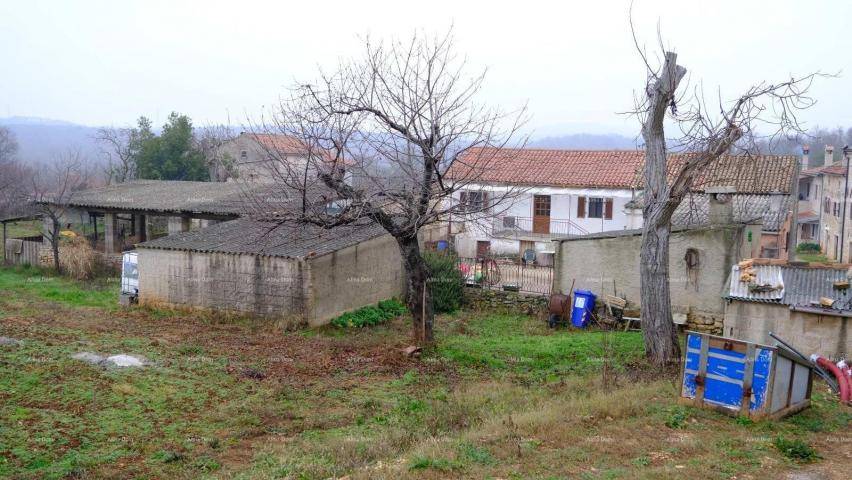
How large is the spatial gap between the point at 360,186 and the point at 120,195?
65.7 feet

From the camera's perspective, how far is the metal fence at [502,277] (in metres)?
23.2

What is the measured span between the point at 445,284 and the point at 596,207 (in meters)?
14.1

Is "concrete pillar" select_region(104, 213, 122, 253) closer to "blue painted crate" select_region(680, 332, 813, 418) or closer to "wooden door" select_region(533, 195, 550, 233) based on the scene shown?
"wooden door" select_region(533, 195, 550, 233)

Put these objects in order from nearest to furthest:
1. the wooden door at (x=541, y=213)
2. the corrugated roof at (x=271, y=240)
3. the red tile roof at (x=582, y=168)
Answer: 1. the corrugated roof at (x=271, y=240)
2. the red tile roof at (x=582, y=168)
3. the wooden door at (x=541, y=213)

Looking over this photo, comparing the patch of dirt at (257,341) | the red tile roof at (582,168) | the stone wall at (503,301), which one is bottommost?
the patch of dirt at (257,341)

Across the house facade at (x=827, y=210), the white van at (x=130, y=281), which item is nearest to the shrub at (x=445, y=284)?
the white van at (x=130, y=281)

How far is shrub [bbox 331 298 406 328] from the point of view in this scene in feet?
63.2

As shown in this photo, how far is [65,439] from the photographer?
995 centimetres

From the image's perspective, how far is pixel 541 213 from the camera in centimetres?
3497

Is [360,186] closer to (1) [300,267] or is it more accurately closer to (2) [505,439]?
(1) [300,267]

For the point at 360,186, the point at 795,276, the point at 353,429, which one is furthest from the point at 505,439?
the point at 795,276

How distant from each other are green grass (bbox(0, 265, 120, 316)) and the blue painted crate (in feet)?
55.9

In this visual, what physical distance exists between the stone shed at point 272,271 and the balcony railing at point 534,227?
45.0 ft

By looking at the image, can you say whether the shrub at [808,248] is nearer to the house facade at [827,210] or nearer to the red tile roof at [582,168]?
the house facade at [827,210]
